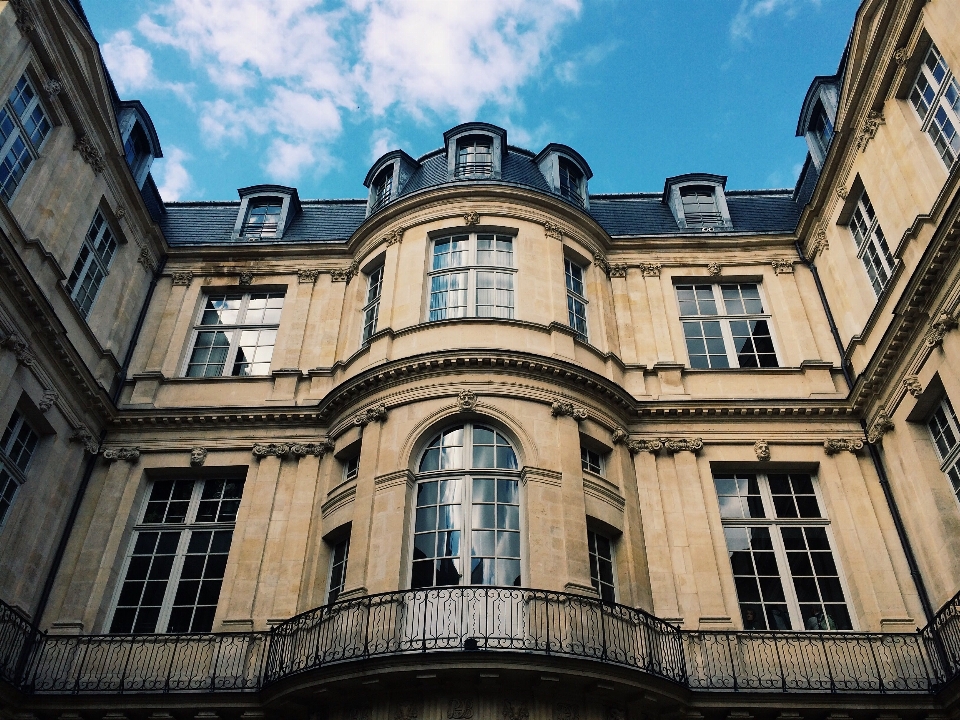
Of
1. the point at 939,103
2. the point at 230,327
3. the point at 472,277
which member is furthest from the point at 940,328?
the point at 230,327

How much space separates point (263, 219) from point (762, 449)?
40.7 feet

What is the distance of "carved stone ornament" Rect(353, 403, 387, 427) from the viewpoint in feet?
42.9

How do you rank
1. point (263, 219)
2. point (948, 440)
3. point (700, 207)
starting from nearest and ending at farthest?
1. point (948, 440)
2. point (700, 207)
3. point (263, 219)

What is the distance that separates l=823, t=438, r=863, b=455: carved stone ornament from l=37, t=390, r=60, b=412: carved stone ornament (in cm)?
1292

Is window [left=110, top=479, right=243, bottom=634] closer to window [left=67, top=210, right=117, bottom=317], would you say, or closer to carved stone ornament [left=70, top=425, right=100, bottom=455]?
carved stone ornament [left=70, top=425, right=100, bottom=455]

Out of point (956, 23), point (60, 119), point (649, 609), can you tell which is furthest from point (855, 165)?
point (60, 119)

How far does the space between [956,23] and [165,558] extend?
14716 mm

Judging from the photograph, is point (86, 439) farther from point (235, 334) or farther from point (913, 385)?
point (913, 385)

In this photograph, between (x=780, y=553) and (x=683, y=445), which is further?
(x=683, y=445)

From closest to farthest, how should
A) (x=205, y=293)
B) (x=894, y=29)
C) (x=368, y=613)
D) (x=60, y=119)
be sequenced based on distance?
(x=368, y=613) → (x=894, y=29) → (x=60, y=119) → (x=205, y=293)

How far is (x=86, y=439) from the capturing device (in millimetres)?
14000

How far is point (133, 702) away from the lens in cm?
1114

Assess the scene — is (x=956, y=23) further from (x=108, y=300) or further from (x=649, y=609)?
(x=108, y=300)

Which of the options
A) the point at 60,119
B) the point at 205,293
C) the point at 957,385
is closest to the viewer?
the point at 957,385
